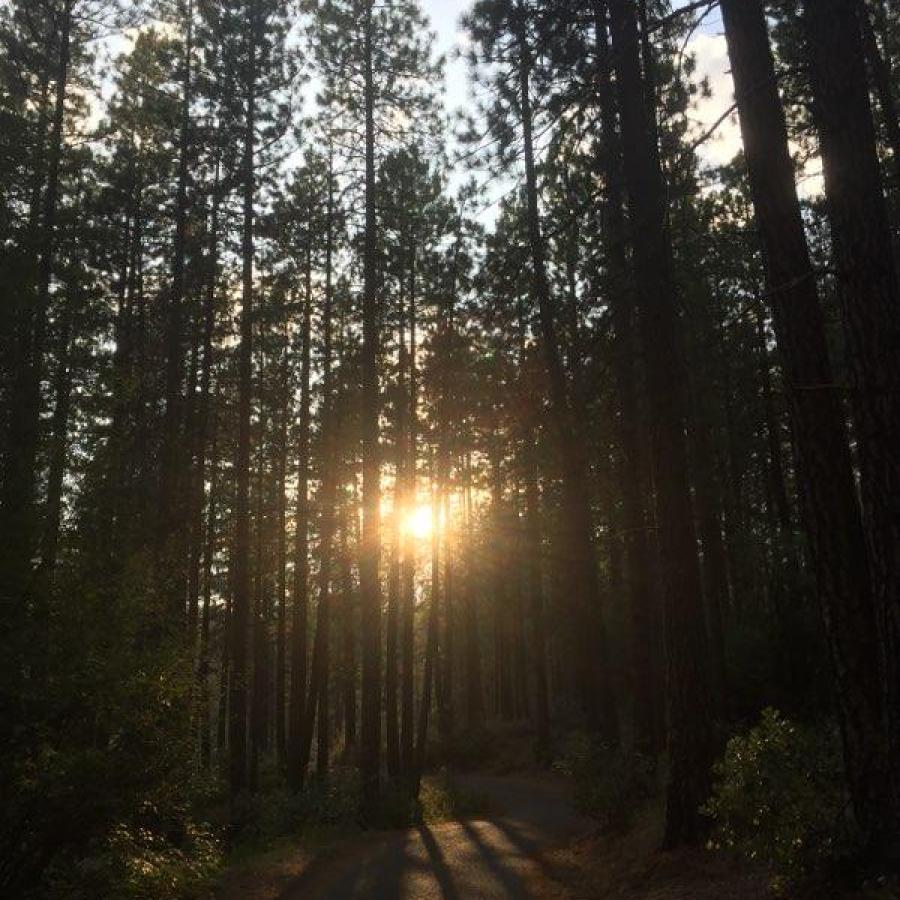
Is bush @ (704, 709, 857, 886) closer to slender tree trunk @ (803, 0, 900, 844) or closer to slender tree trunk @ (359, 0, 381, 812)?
slender tree trunk @ (803, 0, 900, 844)

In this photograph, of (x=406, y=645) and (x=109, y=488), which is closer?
(x=109, y=488)

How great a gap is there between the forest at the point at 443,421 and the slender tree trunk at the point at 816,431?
0.09 ft

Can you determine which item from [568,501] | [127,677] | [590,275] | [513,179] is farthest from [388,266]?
[127,677]

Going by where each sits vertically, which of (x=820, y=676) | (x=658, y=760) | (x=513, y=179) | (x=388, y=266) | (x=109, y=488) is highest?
(x=388, y=266)

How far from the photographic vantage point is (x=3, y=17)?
53.9ft

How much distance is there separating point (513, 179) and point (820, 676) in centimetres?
1173

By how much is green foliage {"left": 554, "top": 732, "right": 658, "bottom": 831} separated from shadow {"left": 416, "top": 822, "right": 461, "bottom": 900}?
2183 mm

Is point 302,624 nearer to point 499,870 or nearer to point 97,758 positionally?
point 499,870

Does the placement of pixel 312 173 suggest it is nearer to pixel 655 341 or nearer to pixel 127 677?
pixel 655 341

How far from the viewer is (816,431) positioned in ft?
21.2

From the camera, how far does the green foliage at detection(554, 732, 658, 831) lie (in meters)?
11.1

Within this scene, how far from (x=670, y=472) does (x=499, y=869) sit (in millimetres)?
5854

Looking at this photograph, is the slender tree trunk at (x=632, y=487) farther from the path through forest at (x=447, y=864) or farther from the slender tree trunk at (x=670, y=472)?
the slender tree trunk at (x=670, y=472)

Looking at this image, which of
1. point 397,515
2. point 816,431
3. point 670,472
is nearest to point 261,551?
point 397,515
